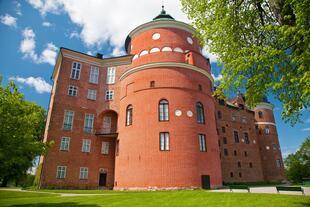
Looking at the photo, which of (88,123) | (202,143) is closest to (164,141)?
(202,143)

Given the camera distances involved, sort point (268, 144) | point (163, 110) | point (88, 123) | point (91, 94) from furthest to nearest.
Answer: point (268, 144) → point (91, 94) → point (88, 123) → point (163, 110)

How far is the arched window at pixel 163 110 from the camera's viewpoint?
21922mm

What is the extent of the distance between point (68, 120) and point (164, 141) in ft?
43.4

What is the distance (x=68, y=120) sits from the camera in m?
27.0

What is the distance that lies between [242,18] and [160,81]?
12.7m

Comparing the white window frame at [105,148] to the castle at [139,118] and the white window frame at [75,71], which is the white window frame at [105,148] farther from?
the white window frame at [75,71]

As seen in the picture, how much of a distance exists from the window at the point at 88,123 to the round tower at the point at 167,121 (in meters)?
5.14

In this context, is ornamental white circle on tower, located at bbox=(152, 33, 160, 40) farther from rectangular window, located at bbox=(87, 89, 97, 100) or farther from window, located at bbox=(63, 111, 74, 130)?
window, located at bbox=(63, 111, 74, 130)

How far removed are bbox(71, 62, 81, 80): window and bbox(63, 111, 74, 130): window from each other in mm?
4983

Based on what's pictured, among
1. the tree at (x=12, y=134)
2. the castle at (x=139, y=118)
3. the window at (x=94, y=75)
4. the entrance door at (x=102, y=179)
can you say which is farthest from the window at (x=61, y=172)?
the tree at (x=12, y=134)

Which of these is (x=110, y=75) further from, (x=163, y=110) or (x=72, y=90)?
(x=163, y=110)

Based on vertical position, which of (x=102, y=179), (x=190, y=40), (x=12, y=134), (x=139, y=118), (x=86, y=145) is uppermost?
(x=190, y=40)

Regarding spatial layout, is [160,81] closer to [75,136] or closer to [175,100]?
[175,100]

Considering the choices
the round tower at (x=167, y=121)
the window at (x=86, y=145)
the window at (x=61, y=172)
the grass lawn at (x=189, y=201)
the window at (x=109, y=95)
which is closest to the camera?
the grass lawn at (x=189, y=201)
